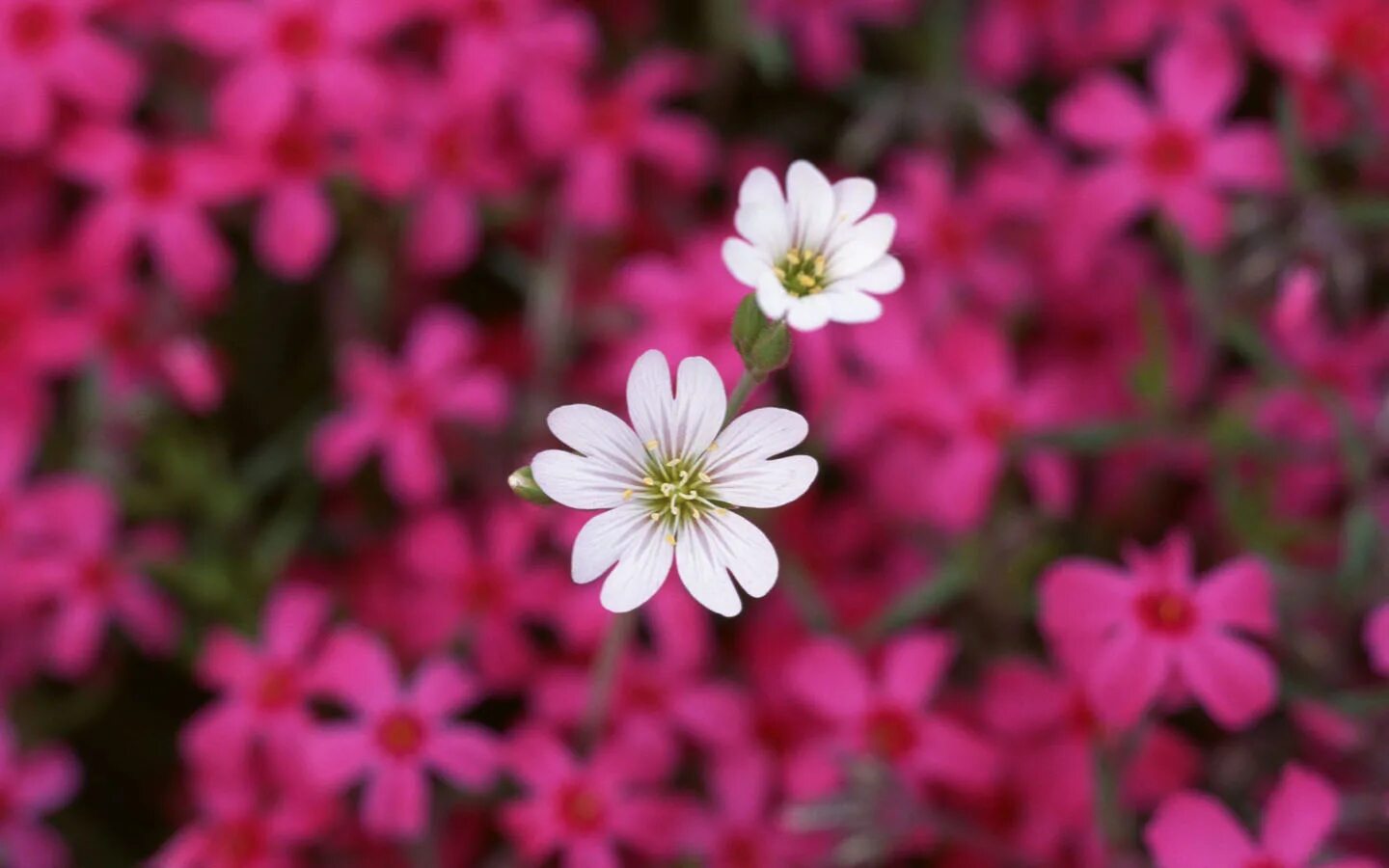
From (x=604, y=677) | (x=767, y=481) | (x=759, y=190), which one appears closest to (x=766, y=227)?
(x=759, y=190)

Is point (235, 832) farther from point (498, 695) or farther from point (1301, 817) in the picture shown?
point (1301, 817)

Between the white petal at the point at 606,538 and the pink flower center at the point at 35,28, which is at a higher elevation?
the pink flower center at the point at 35,28

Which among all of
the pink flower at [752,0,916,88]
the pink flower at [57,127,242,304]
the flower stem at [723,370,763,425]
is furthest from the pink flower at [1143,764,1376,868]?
the pink flower at [57,127,242,304]

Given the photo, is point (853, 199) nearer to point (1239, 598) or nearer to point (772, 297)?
point (772, 297)

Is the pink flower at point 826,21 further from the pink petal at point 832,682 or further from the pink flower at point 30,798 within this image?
the pink flower at point 30,798

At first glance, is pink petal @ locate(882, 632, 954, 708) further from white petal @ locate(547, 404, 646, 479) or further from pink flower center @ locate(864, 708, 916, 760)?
white petal @ locate(547, 404, 646, 479)

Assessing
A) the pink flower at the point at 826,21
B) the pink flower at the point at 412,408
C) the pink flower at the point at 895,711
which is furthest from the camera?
the pink flower at the point at 826,21

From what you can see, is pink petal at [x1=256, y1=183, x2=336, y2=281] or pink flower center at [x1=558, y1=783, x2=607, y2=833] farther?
pink petal at [x1=256, y1=183, x2=336, y2=281]

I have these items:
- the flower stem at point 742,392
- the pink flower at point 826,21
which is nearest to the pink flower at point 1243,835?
the flower stem at point 742,392
